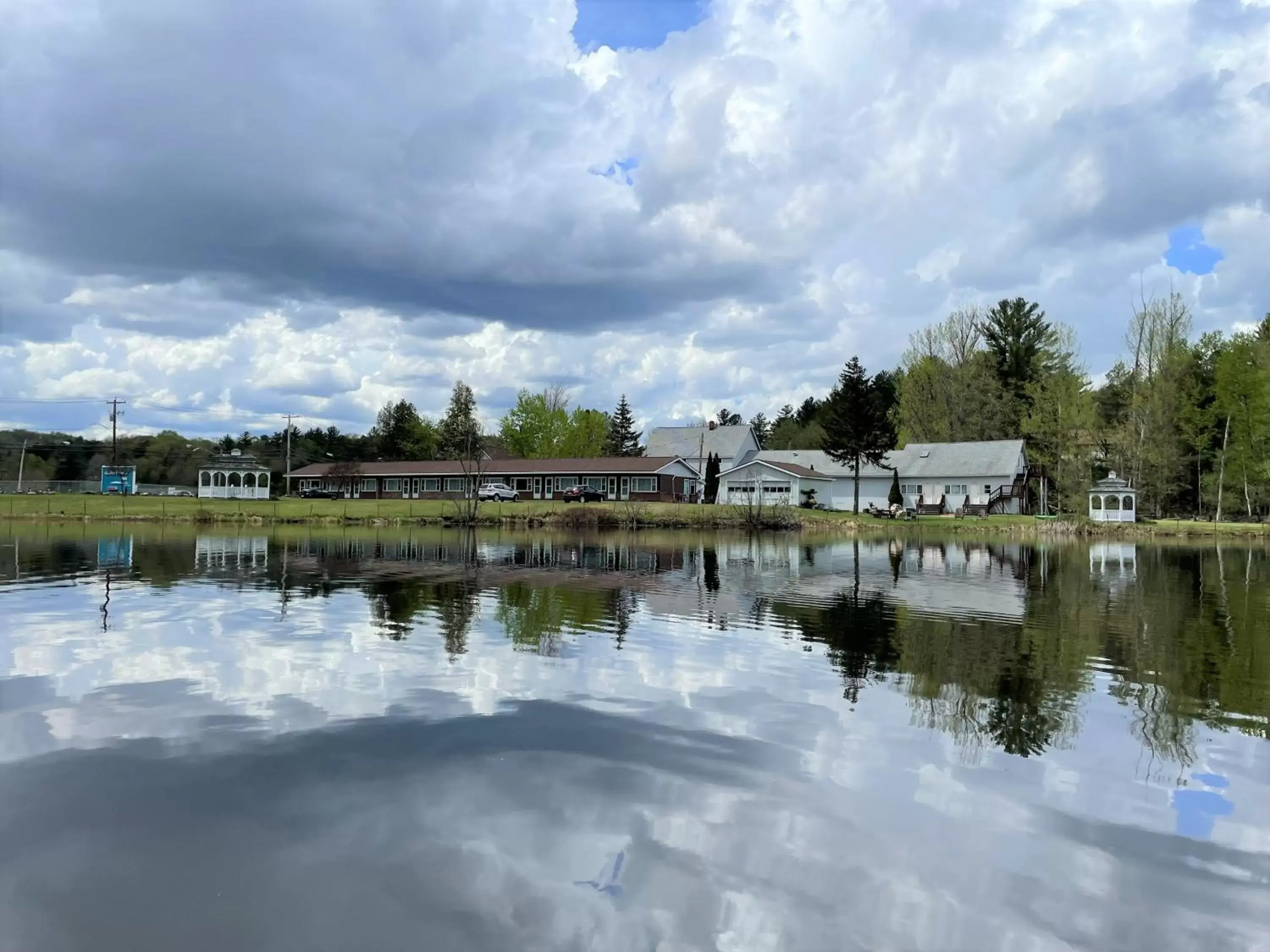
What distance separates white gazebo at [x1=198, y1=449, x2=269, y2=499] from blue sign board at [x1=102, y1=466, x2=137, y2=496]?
12132 millimetres

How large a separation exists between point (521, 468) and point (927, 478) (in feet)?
120

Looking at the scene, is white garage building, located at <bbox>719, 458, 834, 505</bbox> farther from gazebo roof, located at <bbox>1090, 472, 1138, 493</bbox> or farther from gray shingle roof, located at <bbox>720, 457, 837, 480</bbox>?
gazebo roof, located at <bbox>1090, 472, 1138, 493</bbox>

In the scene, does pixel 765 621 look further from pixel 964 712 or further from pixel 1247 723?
pixel 1247 723

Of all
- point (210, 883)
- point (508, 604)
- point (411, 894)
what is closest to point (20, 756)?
point (210, 883)

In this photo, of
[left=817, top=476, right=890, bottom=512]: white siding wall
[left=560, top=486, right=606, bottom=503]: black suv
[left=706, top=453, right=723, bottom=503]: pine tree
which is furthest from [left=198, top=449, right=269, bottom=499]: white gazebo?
[left=817, top=476, right=890, bottom=512]: white siding wall

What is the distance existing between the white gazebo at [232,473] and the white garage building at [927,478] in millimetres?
42838

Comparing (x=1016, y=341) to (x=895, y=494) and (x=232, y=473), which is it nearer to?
(x=895, y=494)

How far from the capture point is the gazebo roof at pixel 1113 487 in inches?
2397

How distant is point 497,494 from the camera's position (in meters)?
75.1

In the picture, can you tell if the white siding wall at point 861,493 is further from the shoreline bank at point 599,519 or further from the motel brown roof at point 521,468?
the motel brown roof at point 521,468

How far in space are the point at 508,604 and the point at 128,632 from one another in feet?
24.5

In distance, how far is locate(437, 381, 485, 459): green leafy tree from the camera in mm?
88625

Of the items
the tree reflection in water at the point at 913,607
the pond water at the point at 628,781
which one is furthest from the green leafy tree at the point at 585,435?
the pond water at the point at 628,781

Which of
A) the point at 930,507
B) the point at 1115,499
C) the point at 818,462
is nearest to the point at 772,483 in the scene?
the point at 818,462
